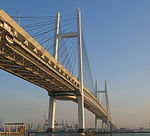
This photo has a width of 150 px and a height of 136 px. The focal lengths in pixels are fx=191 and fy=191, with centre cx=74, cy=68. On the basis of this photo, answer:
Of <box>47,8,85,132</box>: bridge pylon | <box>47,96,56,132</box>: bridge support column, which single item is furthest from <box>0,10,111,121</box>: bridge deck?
<box>47,96,56,132</box>: bridge support column

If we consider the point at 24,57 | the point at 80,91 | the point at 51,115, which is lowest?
the point at 51,115

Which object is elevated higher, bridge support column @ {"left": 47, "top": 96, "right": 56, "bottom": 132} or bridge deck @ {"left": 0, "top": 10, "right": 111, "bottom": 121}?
bridge deck @ {"left": 0, "top": 10, "right": 111, "bottom": 121}

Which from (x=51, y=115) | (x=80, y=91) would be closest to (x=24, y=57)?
(x=80, y=91)

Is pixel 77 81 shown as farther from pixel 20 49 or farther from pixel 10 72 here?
pixel 20 49

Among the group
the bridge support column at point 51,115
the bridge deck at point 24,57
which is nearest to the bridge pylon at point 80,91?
the bridge support column at point 51,115

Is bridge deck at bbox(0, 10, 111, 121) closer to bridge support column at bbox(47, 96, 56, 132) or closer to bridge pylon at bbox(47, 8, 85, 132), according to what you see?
bridge pylon at bbox(47, 8, 85, 132)

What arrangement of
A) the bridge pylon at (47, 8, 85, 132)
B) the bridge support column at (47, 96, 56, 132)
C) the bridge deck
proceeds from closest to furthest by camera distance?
the bridge deck, the bridge pylon at (47, 8, 85, 132), the bridge support column at (47, 96, 56, 132)

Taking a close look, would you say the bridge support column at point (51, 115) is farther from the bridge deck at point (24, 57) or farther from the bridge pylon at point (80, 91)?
the bridge deck at point (24, 57)

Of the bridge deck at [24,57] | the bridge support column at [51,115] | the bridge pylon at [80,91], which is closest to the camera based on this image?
the bridge deck at [24,57]

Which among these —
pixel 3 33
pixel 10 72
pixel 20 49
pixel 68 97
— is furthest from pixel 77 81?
pixel 3 33

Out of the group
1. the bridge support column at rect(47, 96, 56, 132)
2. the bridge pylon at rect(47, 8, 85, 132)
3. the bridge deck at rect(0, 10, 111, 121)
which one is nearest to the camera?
the bridge deck at rect(0, 10, 111, 121)

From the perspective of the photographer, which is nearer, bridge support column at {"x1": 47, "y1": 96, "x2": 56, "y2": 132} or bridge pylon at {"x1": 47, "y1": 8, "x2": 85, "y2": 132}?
bridge pylon at {"x1": 47, "y1": 8, "x2": 85, "y2": 132}

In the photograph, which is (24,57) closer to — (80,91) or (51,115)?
(80,91)

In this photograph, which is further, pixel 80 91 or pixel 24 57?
pixel 80 91
